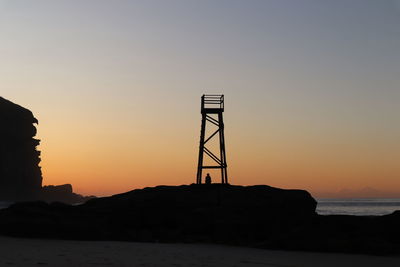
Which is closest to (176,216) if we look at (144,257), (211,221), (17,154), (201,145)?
(211,221)

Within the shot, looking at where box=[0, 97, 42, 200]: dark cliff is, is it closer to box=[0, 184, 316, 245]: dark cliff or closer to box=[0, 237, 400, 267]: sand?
box=[0, 184, 316, 245]: dark cliff

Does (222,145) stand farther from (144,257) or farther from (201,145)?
(144,257)

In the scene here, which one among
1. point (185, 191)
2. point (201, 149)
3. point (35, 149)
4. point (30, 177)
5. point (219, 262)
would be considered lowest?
point (219, 262)

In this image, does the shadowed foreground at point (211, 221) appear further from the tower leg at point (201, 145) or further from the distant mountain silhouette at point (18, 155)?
the distant mountain silhouette at point (18, 155)

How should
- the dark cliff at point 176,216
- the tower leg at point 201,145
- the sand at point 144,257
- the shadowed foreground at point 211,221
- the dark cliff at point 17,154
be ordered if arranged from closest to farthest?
the sand at point 144,257 < the shadowed foreground at point 211,221 < the dark cliff at point 176,216 < the tower leg at point 201,145 < the dark cliff at point 17,154

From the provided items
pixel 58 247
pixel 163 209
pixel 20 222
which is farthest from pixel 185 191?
pixel 58 247

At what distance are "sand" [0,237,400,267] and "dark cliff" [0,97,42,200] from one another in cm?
11979

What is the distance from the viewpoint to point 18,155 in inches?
5271

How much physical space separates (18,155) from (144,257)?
128 meters

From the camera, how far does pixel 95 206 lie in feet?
90.5

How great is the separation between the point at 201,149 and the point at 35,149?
12136 centimetres

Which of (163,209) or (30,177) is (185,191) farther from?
(30,177)

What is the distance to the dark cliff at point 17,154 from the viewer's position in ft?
431

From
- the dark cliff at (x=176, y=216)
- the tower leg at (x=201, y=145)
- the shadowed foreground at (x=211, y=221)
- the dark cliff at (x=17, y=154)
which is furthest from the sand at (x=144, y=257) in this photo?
the dark cliff at (x=17, y=154)
